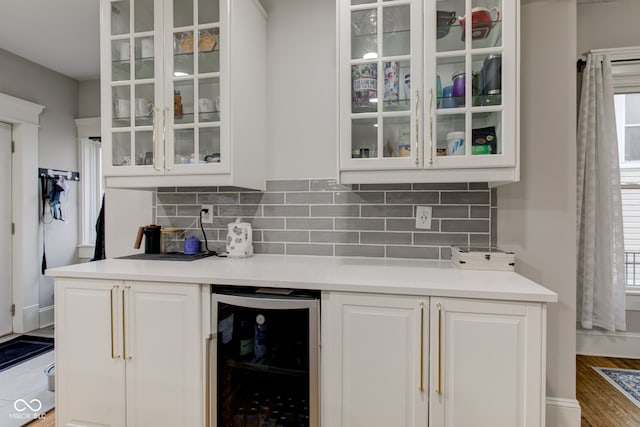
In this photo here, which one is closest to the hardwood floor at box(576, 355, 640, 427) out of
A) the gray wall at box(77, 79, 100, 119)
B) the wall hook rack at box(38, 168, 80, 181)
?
the wall hook rack at box(38, 168, 80, 181)

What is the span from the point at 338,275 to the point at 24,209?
11.6ft

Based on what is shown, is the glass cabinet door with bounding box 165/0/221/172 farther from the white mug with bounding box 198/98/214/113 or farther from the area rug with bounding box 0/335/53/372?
the area rug with bounding box 0/335/53/372

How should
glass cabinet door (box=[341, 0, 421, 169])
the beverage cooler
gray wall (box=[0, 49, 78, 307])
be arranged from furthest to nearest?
gray wall (box=[0, 49, 78, 307])
glass cabinet door (box=[341, 0, 421, 169])
the beverage cooler

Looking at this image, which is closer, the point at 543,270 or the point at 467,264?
the point at 467,264

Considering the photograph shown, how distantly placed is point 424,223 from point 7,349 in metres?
3.74

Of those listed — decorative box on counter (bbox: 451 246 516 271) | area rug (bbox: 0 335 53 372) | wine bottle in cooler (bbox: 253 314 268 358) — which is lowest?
area rug (bbox: 0 335 53 372)

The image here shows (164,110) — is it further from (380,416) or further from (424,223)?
(380,416)

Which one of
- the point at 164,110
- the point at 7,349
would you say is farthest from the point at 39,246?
the point at 164,110

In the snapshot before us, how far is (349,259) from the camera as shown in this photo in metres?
1.99

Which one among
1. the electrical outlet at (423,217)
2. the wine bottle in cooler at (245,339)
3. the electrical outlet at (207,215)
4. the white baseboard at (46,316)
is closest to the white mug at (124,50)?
the electrical outlet at (207,215)

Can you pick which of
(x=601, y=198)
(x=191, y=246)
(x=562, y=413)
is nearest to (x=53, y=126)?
(x=191, y=246)

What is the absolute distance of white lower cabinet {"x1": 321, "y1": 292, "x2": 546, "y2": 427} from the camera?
1293 mm

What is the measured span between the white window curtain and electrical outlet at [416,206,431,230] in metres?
1.49

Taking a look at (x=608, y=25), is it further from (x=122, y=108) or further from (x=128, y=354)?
(x=128, y=354)
